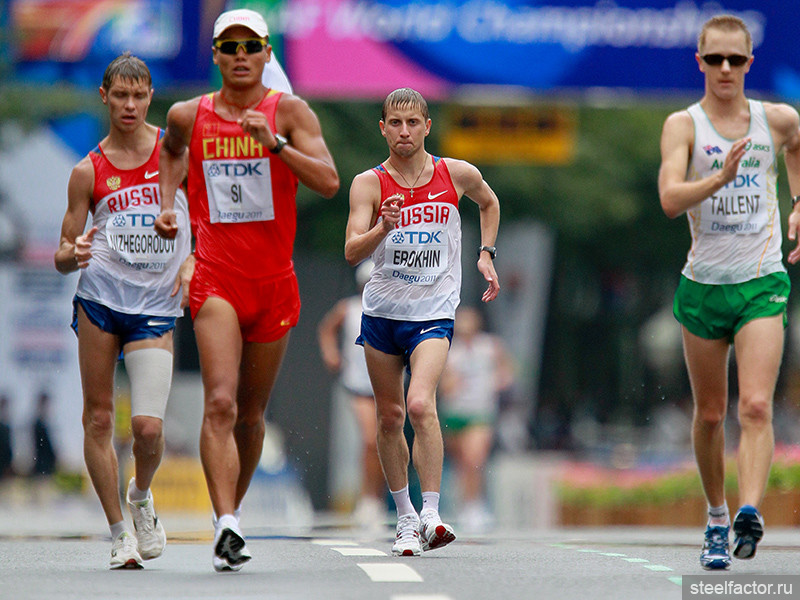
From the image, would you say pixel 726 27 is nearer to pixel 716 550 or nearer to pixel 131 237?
pixel 716 550

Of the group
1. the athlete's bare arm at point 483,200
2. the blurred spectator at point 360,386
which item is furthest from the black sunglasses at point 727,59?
the blurred spectator at point 360,386

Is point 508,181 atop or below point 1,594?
atop

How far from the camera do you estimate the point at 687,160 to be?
8430mm

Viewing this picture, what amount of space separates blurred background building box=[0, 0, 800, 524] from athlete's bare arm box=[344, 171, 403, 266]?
9499 millimetres

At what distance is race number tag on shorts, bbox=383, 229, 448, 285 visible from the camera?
894 cm

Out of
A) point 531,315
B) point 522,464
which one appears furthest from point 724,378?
point 531,315

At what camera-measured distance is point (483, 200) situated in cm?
927

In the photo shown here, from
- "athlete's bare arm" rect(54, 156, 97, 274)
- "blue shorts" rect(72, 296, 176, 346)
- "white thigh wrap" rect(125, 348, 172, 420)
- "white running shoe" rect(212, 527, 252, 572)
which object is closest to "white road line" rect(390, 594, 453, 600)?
"white running shoe" rect(212, 527, 252, 572)

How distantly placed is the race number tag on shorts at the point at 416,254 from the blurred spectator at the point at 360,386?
480 centimetres

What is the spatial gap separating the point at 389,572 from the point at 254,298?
4.88 feet

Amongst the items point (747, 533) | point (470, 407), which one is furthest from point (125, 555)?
point (470, 407)

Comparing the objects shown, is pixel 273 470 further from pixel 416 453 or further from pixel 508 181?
pixel 416 453

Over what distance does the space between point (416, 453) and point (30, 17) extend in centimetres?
1088

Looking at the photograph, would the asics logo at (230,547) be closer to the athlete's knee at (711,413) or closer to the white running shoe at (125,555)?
the white running shoe at (125,555)
